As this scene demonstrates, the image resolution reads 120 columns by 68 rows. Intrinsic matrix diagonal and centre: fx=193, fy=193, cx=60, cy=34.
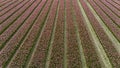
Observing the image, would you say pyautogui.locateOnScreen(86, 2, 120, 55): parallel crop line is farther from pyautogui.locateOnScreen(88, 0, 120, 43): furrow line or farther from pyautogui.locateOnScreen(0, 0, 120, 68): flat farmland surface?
pyautogui.locateOnScreen(88, 0, 120, 43): furrow line

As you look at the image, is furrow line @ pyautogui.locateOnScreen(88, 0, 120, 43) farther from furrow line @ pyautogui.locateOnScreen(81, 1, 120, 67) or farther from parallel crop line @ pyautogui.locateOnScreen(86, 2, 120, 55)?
furrow line @ pyautogui.locateOnScreen(81, 1, 120, 67)

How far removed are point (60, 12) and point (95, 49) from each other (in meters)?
8.77

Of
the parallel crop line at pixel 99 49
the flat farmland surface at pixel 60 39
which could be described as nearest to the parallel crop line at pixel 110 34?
the flat farmland surface at pixel 60 39

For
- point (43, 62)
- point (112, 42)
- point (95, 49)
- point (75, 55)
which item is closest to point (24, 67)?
point (43, 62)

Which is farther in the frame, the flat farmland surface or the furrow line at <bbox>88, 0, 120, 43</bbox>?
the furrow line at <bbox>88, 0, 120, 43</bbox>

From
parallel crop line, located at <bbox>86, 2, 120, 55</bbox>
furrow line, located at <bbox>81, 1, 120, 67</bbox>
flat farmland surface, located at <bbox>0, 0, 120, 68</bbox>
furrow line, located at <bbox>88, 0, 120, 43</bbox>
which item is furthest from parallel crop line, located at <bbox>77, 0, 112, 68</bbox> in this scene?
furrow line, located at <bbox>88, 0, 120, 43</bbox>

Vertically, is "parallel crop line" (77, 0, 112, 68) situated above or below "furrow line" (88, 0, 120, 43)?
below

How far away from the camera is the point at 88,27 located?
14758 mm

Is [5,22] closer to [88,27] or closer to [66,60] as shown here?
[88,27]

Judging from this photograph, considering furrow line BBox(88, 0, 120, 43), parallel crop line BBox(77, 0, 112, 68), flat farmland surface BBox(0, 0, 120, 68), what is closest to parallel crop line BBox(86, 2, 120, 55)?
flat farmland surface BBox(0, 0, 120, 68)

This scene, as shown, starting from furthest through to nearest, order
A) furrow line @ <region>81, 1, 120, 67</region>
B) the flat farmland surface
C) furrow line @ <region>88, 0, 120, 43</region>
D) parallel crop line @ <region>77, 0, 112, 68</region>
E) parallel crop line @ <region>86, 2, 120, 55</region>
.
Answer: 1. furrow line @ <region>88, 0, 120, 43</region>
2. parallel crop line @ <region>86, 2, 120, 55</region>
3. furrow line @ <region>81, 1, 120, 67</region>
4. the flat farmland surface
5. parallel crop line @ <region>77, 0, 112, 68</region>

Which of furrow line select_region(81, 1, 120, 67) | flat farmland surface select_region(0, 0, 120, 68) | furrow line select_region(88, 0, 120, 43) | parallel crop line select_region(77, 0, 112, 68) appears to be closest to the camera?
parallel crop line select_region(77, 0, 112, 68)

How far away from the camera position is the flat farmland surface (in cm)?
982

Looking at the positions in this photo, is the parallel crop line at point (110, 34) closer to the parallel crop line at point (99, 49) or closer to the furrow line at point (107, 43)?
the furrow line at point (107, 43)
